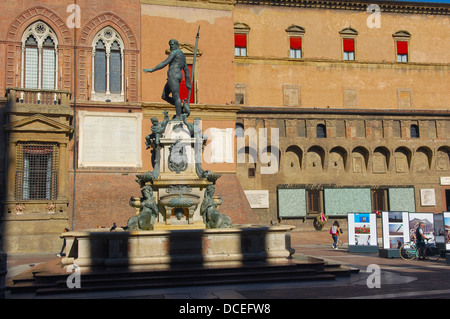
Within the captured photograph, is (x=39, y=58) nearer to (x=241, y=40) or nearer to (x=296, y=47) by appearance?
(x=241, y=40)

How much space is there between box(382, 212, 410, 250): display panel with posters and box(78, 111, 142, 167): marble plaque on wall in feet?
51.5

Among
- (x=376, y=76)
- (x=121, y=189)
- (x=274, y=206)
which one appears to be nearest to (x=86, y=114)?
(x=121, y=189)

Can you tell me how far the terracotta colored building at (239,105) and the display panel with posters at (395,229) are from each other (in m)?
11.6

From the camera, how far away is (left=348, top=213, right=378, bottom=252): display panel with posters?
2067 centimetres

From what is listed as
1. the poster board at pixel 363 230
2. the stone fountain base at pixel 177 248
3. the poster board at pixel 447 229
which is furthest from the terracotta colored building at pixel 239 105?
the stone fountain base at pixel 177 248

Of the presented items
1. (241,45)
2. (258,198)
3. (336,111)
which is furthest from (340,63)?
(258,198)

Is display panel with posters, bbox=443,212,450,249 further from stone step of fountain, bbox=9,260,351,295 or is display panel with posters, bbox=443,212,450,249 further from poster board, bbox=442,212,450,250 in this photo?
stone step of fountain, bbox=9,260,351,295

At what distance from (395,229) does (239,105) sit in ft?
53.3

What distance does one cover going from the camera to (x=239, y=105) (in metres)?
33.1

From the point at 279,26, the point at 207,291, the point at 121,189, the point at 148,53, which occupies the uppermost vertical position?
the point at 279,26

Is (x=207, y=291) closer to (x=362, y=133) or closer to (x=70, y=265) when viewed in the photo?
(x=70, y=265)

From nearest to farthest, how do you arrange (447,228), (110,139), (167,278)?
1. (167,278)
2. (447,228)
3. (110,139)

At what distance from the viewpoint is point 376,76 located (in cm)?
3991

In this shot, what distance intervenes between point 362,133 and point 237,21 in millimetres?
13536
